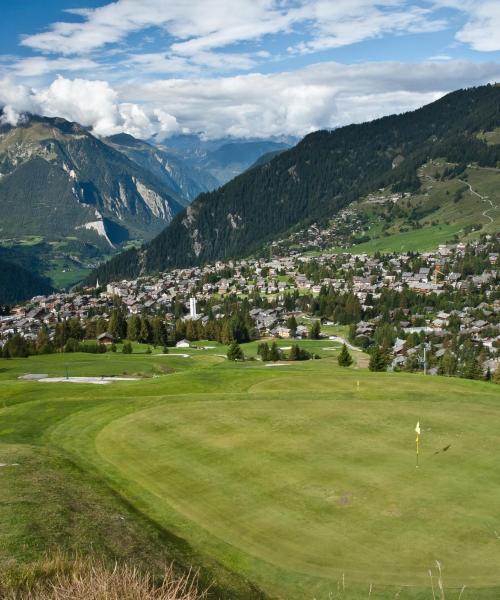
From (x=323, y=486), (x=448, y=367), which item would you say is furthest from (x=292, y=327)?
(x=323, y=486)

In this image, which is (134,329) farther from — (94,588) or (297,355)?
(94,588)

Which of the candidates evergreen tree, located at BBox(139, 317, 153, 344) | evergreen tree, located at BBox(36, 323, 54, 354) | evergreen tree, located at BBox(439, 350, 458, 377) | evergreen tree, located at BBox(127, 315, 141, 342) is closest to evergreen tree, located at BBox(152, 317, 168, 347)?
evergreen tree, located at BBox(139, 317, 153, 344)

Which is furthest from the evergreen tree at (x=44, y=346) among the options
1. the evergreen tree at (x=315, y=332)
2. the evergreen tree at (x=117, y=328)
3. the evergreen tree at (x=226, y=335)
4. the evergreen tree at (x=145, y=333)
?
the evergreen tree at (x=315, y=332)

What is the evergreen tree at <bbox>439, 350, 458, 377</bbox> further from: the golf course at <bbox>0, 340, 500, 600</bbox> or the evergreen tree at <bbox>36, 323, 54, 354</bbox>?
the evergreen tree at <bbox>36, 323, 54, 354</bbox>

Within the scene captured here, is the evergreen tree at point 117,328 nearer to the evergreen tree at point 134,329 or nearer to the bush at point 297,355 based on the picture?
the evergreen tree at point 134,329

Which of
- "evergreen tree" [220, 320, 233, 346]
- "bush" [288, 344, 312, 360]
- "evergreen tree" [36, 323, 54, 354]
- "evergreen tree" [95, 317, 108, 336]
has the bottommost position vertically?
"bush" [288, 344, 312, 360]

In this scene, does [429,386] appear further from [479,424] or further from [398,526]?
[398,526]
